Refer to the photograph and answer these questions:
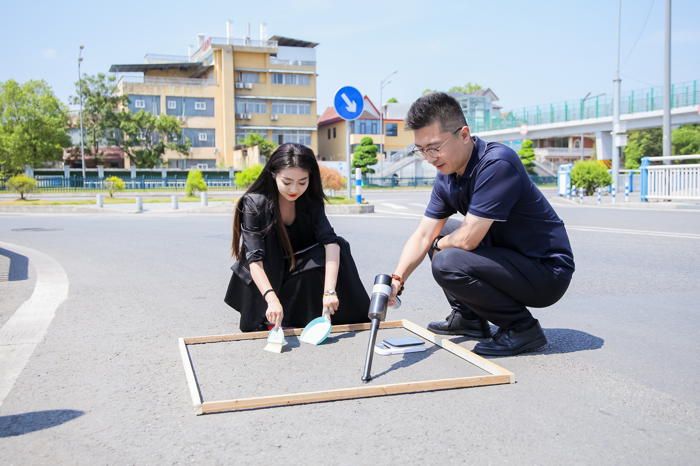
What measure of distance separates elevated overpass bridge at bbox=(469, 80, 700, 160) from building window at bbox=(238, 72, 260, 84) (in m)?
21.7

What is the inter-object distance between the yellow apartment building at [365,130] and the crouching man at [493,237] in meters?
57.7

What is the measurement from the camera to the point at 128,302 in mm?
4988

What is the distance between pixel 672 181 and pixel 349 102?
10725 mm

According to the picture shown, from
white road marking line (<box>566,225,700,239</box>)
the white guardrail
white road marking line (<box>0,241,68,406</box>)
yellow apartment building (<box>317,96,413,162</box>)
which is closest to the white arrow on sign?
white road marking line (<box>566,225,700,239</box>)

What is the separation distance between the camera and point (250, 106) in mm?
55375

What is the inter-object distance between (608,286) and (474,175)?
2.91m

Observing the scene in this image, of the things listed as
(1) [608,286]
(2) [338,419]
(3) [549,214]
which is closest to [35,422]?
(2) [338,419]

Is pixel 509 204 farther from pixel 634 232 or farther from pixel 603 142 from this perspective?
pixel 603 142

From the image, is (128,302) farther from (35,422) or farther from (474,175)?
(474,175)

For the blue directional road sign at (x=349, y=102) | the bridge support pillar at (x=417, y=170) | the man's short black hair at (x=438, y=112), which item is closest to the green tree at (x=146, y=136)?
the bridge support pillar at (x=417, y=170)

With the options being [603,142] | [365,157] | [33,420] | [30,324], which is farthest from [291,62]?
[33,420]

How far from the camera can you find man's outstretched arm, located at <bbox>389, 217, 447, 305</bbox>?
3498 mm

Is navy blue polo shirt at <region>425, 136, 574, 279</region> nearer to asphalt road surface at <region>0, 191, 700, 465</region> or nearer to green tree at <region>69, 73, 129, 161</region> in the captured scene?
asphalt road surface at <region>0, 191, 700, 465</region>

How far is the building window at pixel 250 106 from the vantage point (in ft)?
180
